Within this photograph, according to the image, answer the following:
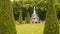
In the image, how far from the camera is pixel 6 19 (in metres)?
7.50

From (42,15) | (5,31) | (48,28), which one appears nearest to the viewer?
(5,31)

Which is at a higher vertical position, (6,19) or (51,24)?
(6,19)

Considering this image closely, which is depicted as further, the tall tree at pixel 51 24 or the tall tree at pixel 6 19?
the tall tree at pixel 51 24

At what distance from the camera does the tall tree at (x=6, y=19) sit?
7449 mm

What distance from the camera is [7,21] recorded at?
749cm

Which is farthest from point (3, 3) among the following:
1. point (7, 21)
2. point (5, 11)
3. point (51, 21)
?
point (51, 21)

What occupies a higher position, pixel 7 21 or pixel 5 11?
pixel 5 11

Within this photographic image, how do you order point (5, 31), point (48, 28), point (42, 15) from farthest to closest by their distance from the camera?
point (42, 15) → point (48, 28) → point (5, 31)

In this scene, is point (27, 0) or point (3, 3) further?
point (27, 0)

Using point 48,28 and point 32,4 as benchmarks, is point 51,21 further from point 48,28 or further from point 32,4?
point 32,4

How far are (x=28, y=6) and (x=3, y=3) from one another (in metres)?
30.6

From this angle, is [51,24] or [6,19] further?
[51,24]

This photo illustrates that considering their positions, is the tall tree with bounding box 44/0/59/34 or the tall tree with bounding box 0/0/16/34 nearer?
the tall tree with bounding box 0/0/16/34

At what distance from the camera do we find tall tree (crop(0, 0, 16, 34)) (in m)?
7.45
